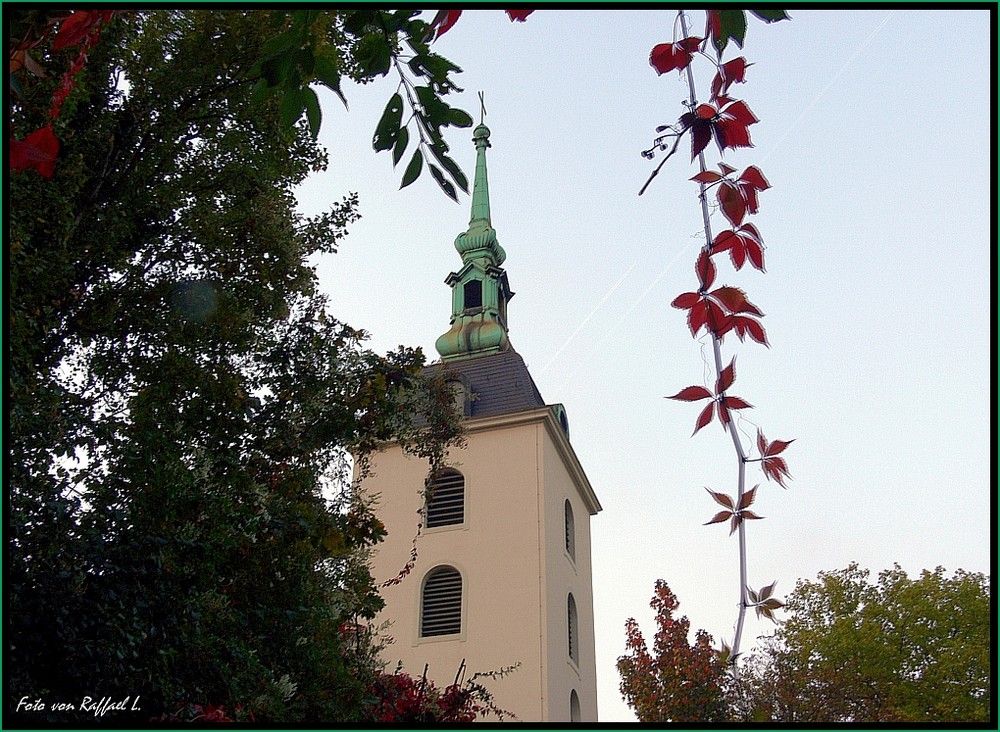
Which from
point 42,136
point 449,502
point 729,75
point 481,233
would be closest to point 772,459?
point 729,75

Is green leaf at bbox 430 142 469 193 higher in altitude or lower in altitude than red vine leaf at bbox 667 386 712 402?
higher

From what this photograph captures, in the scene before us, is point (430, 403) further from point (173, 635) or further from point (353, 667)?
point (173, 635)

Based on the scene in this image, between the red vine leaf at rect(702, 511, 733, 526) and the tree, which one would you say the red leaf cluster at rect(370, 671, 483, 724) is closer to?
the red vine leaf at rect(702, 511, 733, 526)

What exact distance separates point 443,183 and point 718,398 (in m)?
0.97

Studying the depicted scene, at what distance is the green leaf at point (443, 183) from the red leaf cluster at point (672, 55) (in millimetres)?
534

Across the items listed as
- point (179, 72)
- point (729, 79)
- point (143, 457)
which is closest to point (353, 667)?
point (143, 457)

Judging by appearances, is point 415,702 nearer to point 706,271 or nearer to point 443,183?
point 443,183

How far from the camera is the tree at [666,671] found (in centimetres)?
1705

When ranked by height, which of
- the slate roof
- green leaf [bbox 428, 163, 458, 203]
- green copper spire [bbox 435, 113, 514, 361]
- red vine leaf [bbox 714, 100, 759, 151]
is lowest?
red vine leaf [bbox 714, 100, 759, 151]

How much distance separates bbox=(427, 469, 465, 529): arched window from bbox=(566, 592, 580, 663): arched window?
3917mm

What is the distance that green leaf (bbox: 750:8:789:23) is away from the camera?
2098mm

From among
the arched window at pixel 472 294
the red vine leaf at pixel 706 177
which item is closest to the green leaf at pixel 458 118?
the red vine leaf at pixel 706 177

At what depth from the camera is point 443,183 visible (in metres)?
2.33

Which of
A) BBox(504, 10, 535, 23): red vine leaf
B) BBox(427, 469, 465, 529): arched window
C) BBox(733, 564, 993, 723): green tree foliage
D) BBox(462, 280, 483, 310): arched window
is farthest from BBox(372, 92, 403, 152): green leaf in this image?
BBox(462, 280, 483, 310): arched window
